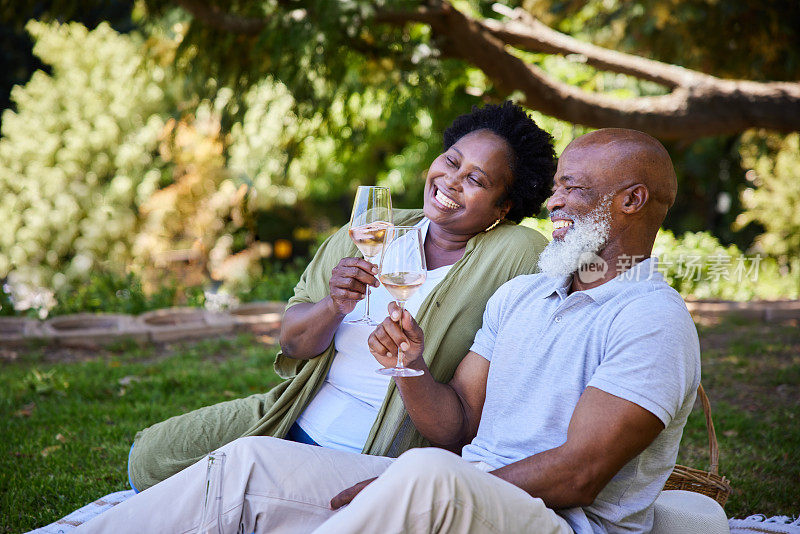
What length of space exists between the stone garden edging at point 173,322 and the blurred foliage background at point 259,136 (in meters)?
0.40

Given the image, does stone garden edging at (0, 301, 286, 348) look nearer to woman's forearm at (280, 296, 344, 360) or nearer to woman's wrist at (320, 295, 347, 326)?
woman's forearm at (280, 296, 344, 360)

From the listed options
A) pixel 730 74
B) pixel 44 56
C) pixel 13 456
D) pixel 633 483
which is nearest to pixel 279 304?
pixel 13 456

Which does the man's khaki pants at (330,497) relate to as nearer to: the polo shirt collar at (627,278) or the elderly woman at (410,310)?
the elderly woman at (410,310)

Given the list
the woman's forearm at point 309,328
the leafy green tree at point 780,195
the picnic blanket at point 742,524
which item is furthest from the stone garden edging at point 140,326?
the leafy green tree at point 780,195

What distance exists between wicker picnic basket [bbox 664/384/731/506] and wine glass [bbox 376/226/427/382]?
1330mm

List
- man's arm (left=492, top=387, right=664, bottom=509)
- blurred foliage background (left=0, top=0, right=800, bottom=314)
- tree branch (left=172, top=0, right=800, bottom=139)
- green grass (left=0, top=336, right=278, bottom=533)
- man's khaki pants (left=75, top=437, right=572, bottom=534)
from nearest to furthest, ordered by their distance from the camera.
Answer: man's khaki pants (left=75, top=437, right=572, bottom=534)
man's arm (left=492, top=387, right=664, bottom=509)
green grass (left=0, top=336, right=278, bottom=533)
blurred foliage background (left=0, top=0, right=800, bottom=314)
tree branch (left=172, top=0, right=800, bottom=139)

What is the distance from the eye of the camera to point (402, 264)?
8.04 feet

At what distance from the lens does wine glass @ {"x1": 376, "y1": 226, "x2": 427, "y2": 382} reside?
245 centimetres

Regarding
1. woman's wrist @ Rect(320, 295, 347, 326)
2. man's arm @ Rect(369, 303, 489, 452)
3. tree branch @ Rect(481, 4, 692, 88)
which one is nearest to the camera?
man's arm @ Rect(369, 303, 489, 452)

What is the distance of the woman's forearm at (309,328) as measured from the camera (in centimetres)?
297

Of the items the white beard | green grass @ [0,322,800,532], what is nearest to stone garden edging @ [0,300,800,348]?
green grass @ [0,322,800,532]

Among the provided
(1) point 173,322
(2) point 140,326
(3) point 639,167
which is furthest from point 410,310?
(1) point 173,322

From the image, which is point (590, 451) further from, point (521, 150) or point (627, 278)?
point (521, 150)

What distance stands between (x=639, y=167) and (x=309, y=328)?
1421mm
